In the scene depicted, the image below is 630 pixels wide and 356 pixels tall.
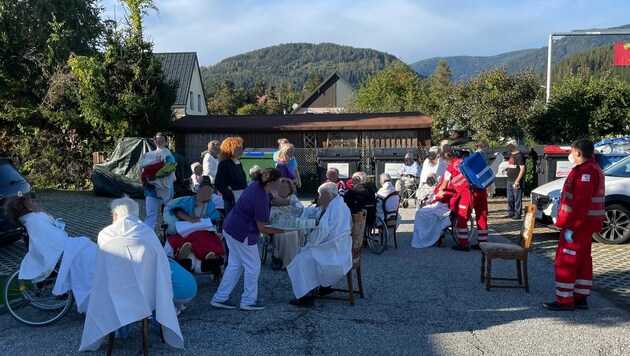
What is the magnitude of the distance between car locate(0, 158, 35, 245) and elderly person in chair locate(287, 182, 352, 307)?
491 cm

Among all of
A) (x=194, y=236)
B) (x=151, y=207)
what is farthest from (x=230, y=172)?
(x=151, y=207)

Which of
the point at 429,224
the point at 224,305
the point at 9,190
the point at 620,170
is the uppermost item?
the point at 9,190

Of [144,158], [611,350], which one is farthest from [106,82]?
[611,350]

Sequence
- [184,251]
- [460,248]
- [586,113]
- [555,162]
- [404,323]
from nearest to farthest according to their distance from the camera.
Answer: [404,323] → [184,251] → [460,248] → [555,162] → [586,113]

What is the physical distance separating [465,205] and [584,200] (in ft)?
11.1

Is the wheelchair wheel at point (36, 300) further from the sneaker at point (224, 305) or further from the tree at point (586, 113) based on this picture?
the tree at point (586, 113)

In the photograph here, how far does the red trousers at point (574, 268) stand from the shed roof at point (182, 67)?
38.7m

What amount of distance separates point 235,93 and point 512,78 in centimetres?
5478

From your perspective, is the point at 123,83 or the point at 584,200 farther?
the point at 123,83

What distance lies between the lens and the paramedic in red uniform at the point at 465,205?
9.49 m

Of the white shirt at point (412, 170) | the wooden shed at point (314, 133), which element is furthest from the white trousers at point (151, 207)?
the wooden shed at point (314, 133)

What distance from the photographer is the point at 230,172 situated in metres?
8.05

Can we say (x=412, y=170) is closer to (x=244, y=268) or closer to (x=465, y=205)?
(x=465, y=205)

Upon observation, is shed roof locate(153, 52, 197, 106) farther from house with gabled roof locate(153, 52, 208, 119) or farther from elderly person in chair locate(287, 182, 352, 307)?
elderly person in chair locate(287, 182, 352, 307)
